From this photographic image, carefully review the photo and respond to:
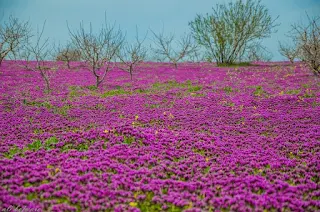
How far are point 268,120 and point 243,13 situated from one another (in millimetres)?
44101

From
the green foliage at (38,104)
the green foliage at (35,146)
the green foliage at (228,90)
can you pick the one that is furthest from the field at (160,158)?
the green foliage at (228,90)

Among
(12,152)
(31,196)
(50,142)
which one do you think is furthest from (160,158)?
(12,152)

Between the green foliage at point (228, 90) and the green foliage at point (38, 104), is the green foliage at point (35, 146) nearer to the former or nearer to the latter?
the green foliage at point (38, 104)

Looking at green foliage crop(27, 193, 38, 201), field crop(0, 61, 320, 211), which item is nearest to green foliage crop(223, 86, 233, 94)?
field crop(0, 61, 320, 211)

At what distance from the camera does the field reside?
19.5 ft

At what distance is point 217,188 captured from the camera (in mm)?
6578

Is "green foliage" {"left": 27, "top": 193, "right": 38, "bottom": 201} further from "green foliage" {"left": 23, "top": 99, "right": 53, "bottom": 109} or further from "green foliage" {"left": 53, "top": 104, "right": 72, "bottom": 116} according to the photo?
"green foliage" {"left": 23, "top": 99, "right": 53, "bottom": 109}

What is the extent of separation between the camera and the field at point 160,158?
19.5 ft

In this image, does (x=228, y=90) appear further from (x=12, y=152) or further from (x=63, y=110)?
(x=12, y=152)

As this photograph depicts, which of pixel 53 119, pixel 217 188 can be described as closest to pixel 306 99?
pixel 217 188

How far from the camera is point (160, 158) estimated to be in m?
8.05

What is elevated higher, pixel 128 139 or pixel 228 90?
pixel 228 90

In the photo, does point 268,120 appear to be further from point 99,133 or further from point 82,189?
point 82,189

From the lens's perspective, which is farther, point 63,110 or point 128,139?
point 63,110
